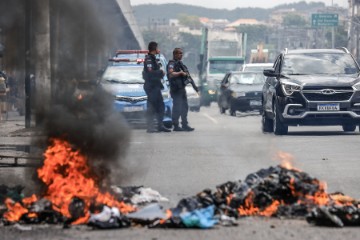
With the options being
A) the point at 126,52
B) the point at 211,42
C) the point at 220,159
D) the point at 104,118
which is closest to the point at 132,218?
the point at 104,118

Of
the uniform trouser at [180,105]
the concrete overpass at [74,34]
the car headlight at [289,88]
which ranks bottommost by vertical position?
the uniform trouser at [180,105]

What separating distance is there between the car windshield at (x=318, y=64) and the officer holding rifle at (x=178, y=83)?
255cm

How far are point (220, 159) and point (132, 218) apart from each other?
7.02 m

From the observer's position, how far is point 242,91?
1398 inches

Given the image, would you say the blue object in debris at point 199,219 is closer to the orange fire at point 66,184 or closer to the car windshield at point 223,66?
the orange fire at point 66,184

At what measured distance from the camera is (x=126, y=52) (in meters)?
30.2

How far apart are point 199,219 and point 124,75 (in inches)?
727

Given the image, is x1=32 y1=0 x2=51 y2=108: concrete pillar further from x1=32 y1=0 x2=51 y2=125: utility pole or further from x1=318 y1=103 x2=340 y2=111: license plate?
x1=318 y1=103 x2=340 y2=111: license plate

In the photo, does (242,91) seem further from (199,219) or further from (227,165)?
(199,219)

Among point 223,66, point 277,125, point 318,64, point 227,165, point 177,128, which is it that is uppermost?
point 318,64

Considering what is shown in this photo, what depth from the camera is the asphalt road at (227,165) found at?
8.38 meters

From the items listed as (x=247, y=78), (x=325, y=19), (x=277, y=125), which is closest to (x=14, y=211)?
(x=277, y=125)

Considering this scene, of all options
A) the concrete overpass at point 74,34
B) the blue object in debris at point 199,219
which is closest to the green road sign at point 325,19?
the concrete overpass at point 74,34

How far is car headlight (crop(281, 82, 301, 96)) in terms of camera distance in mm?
21281
